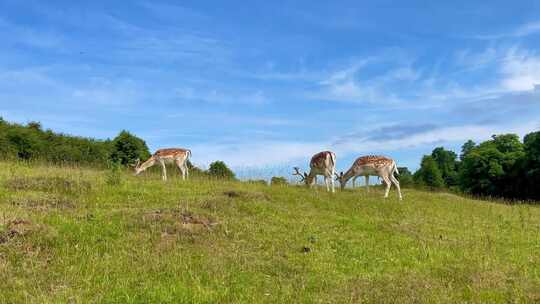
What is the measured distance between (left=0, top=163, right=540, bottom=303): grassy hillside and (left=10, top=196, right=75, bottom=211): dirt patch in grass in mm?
51

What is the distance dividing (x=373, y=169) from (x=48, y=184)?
1378 centimetres

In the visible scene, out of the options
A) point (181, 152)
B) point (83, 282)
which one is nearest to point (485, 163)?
point (181, 152)

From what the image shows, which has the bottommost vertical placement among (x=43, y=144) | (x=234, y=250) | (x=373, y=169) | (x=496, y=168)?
(x=234, y=250)

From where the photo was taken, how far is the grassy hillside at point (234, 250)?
332 inches

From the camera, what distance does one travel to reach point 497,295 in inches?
349

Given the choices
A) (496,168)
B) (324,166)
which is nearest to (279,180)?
(324,166)

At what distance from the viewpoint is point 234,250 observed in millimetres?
10898

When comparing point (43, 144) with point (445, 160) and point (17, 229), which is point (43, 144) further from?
point (445, 160)

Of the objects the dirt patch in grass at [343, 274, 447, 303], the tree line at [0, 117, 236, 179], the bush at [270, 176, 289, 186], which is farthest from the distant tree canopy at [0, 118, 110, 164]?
the dirt patch in grass at [343, 274, 447, 303]

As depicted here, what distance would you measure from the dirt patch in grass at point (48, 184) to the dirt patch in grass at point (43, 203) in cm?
152

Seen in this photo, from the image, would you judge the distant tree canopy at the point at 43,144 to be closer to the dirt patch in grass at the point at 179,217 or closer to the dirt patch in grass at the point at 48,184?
the dirt patch in grass at the point at 48,184

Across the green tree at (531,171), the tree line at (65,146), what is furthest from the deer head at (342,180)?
the green tree at (531,171)

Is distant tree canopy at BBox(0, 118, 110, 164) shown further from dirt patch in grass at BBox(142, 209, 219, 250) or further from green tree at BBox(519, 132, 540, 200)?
green tree at BBox(519, 132, 540, 200)

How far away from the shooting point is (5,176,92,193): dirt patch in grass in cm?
1540
